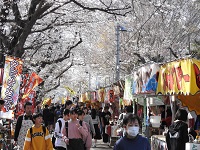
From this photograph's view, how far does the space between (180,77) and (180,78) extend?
20 mm

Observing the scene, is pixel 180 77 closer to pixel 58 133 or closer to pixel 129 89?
pixel 58 133

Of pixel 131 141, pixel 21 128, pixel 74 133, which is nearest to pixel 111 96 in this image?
pixel 21 128

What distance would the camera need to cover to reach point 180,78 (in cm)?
789

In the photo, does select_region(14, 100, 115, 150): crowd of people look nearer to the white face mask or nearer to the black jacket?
the black jacket

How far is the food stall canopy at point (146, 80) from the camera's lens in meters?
9.74

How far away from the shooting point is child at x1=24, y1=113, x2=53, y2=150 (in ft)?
24.8

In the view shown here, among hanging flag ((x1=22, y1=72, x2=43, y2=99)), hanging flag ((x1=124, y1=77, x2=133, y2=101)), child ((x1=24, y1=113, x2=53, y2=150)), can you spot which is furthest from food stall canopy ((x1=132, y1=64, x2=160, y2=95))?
hanging flag ((x1=22, y1=72, x2=43, y2=99))

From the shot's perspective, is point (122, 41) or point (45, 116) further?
point (122, 41)

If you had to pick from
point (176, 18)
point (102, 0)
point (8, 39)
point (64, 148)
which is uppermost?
point (176, 18)

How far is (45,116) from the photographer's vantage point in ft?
67.4

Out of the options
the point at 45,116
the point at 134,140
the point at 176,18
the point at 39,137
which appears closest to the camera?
the point at 134,140

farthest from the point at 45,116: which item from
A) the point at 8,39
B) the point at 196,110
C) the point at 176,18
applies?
the point at 196,110

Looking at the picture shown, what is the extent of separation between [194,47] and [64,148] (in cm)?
1700

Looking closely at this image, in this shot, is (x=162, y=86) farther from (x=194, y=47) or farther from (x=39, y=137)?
(x=194, y=47)
